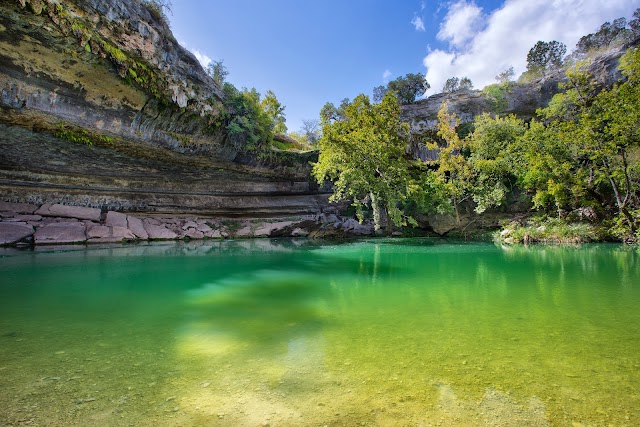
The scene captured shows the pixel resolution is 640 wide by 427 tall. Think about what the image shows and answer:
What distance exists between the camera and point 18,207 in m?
14.3

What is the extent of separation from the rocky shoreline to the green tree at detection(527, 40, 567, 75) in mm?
25801

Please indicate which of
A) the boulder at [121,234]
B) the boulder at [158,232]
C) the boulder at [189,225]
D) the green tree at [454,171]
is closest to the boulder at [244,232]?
the boulder at [189,225]

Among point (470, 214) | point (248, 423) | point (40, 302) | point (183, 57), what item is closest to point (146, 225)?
point (183, 57)

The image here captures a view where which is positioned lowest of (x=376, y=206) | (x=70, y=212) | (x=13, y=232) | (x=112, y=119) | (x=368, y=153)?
(x=13, y=232)

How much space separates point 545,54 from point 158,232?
38136 millimetres

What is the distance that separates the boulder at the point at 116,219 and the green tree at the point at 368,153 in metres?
10.5

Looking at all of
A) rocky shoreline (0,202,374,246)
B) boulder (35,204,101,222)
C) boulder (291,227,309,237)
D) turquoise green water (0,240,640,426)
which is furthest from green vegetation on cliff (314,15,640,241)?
boulder (35,204,101,222)

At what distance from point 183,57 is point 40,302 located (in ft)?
44.5

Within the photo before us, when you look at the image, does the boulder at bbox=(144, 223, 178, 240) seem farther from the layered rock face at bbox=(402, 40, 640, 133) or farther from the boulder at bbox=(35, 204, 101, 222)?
the layered rock face at bbox=(402, 40, 640, 133)

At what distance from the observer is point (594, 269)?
6793mm

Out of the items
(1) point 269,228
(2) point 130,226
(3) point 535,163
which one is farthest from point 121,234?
(3) point 535,163

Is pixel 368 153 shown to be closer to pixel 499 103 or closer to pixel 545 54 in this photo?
pixel 499 103

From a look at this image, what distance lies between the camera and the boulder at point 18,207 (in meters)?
13.9

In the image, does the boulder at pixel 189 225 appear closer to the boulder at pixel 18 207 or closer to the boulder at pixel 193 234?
the boulder at pixel 193 234
